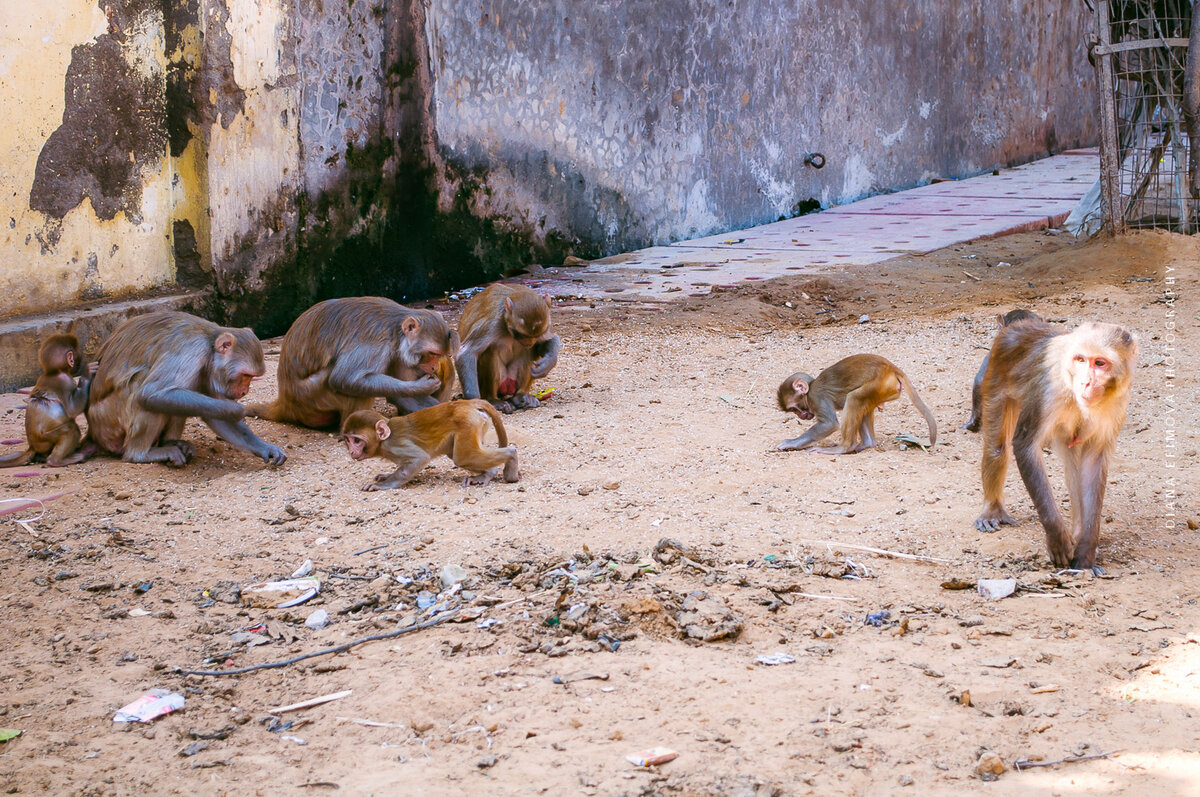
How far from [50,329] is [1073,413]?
5.60m

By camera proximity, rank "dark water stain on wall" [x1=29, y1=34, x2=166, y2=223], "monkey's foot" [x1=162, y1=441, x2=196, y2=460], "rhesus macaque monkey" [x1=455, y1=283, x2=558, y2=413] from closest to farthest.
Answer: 1. "monkey's foot" [x1=162, y1=441, x2=196, y2=460]
2. "rhesus macaque monkey" [x1=455, y1=283, x2=558, y2=413]
3. "dark water stain on wall" [x1=29, y1=34, x2=166, y2=223]

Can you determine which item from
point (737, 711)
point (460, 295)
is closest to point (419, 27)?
point (460, 295)

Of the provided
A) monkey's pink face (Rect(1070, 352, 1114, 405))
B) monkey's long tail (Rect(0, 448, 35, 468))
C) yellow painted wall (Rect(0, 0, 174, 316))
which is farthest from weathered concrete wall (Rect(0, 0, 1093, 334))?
monkey's pink face (Rect(1070, 352, 1114, 405))

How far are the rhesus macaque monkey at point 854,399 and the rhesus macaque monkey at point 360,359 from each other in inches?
74.6

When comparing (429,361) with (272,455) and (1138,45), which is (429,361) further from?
(1138,45)

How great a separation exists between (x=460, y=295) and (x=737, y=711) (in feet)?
22.6

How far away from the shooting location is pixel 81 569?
420 centimetres

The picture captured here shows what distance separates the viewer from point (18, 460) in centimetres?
536

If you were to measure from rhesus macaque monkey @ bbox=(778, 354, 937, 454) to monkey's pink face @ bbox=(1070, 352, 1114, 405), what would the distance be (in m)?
1.67

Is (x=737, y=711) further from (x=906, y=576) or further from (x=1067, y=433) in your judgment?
(x=1067, y=433)

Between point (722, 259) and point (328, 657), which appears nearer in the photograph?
point (328, 657)

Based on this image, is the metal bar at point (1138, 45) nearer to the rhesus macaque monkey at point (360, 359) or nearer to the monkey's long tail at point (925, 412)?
the monkey's long tail at point (925, 412)

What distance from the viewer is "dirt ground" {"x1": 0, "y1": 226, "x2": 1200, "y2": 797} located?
2.81m

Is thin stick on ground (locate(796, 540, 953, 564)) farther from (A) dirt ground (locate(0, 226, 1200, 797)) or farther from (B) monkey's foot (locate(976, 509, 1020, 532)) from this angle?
(B) monkey's foot (locate(976, 509, 1020, 532))
